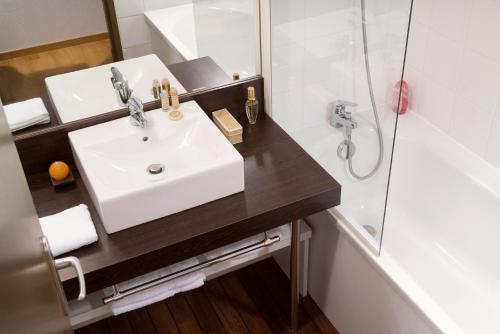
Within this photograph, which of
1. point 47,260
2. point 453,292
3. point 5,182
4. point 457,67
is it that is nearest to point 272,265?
point 453,292

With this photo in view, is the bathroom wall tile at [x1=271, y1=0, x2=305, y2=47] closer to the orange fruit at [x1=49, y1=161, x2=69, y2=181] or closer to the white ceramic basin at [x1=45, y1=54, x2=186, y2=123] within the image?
the white ceramic basin at [x1=45, y1=54, x2=186, y2=123]

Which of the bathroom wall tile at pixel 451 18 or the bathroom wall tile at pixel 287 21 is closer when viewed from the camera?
the bathroom wall tile at pixel 287 21

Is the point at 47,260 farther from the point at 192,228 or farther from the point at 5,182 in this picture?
the point at 192,228

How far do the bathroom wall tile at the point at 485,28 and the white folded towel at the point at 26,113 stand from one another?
1.58 m

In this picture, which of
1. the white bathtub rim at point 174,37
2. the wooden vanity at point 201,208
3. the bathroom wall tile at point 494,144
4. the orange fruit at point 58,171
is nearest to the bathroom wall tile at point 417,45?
the bathroom wall tile at point 494,144

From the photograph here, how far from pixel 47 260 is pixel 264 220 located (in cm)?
87

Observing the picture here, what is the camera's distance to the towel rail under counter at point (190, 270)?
183cm

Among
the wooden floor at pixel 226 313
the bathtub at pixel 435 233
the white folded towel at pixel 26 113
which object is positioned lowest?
the wooden floor at pixel 226 313

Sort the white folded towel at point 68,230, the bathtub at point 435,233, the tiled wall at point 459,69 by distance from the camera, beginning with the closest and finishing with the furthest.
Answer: the white folded towel at point 68,230 → the bathtub at point 435,233 → the tiled wall at point 459,69

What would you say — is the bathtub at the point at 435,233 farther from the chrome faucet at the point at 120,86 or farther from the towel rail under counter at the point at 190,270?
the chrome faucet at the point at 120,86

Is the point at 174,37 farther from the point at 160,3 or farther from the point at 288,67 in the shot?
the point at 288,67

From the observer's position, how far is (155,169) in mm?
1886

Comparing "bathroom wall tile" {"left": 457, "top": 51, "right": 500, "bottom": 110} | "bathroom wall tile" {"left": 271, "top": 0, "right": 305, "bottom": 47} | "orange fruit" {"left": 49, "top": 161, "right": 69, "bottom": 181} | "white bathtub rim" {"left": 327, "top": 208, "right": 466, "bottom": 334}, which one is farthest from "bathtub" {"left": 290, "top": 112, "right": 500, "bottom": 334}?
"orange fruit" {"left": 49, "top": 161, "right": 69, "bottom": 181}

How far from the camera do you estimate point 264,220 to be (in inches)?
71.4
